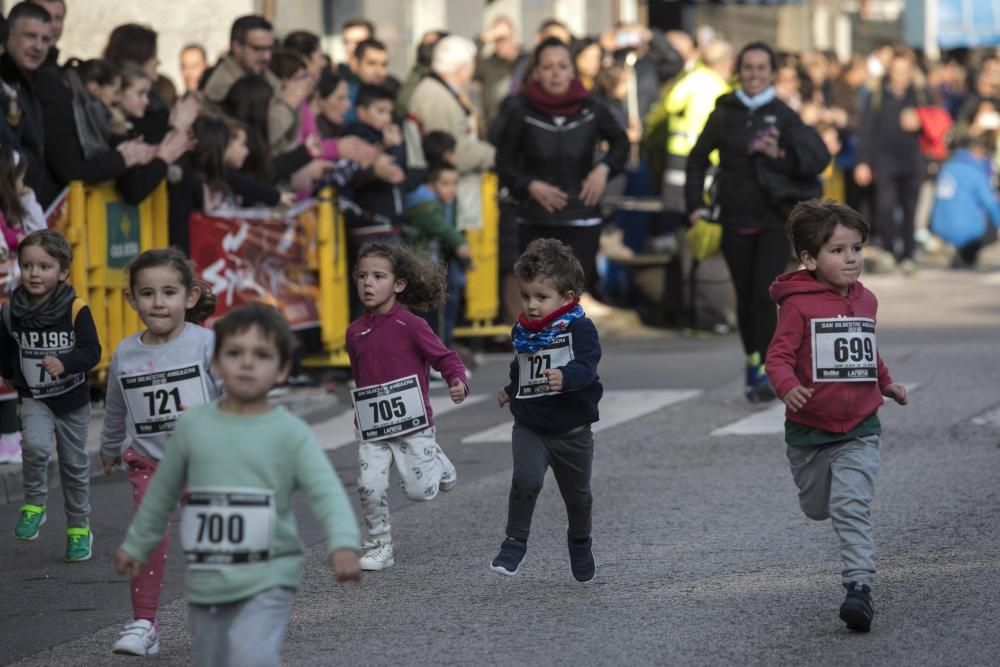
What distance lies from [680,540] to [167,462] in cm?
335

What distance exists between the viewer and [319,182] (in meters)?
13.6

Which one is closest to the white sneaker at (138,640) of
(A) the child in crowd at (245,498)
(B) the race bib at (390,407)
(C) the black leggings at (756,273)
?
(A) the child in crowd at (245,498)

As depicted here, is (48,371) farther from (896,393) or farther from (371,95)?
(371,95)

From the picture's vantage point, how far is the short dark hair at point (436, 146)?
46.6ft

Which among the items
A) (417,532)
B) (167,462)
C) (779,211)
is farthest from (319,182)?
(167,462)

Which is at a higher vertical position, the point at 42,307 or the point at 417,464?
the point at 42,307

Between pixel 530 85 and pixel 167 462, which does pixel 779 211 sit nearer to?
pixel 530 85

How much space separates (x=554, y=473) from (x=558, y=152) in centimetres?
526

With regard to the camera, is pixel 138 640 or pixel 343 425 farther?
pixel 343 425

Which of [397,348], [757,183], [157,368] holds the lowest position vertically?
[397,348]

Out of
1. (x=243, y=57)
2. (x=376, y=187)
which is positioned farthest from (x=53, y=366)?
(x=376, y=187)

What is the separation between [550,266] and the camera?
7312mm

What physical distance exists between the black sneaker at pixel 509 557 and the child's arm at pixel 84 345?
5.80 ft

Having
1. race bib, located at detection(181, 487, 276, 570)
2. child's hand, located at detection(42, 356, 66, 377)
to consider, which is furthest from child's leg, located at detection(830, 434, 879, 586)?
child's hand, located at detection(42, 356, 66, 377)
